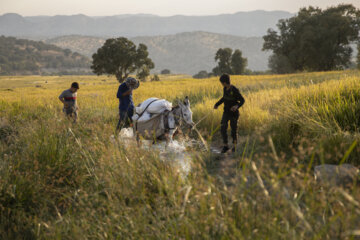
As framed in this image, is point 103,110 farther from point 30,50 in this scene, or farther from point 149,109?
point 30,50

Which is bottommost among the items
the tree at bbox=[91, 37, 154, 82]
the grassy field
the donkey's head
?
the grassy field

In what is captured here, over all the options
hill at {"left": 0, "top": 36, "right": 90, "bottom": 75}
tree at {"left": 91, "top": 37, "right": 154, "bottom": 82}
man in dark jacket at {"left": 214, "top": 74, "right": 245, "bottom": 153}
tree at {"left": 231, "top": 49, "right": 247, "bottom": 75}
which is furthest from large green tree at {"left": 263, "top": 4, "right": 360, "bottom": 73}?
hill at {"left": 0, "top": 36, "right": 90, "bottom": 75}

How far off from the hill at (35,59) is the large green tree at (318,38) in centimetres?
10956

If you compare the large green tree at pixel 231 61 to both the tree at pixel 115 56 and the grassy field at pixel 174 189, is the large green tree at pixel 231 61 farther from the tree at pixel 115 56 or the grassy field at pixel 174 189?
the grassy field at pixel 174 189

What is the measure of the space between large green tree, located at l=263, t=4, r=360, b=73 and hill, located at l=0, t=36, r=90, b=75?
110m

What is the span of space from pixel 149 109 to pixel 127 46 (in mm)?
40057

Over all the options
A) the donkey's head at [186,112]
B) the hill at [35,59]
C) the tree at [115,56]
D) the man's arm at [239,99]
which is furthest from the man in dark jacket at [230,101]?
the hill at [35,59]

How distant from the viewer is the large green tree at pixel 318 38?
3656 centimetres

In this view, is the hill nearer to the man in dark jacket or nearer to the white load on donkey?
the white load on donkey

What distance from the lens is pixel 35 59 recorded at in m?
139

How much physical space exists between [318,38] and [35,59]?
141 m

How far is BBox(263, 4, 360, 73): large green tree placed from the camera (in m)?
36.6

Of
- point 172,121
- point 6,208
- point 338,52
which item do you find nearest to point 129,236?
point 6,208

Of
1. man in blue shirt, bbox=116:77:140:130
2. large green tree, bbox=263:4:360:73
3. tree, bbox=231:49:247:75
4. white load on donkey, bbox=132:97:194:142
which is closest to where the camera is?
white load on donkey, bbox=132:97:194:142
